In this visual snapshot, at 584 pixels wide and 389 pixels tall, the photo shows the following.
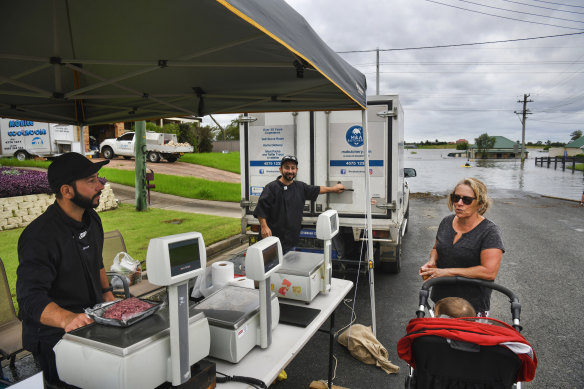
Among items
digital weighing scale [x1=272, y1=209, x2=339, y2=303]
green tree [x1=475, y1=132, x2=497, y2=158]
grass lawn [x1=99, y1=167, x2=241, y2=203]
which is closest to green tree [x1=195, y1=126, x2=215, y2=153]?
grass lawn [x1=99, y1=167, x2=241, y2=203]

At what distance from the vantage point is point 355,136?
5672 millimetres

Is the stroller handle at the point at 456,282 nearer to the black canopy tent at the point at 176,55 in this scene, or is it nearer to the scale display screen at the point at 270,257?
the scale display screen at the point at 270,257

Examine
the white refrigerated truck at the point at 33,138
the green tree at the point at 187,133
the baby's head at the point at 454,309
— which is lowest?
the baby's head at the point at 454,309

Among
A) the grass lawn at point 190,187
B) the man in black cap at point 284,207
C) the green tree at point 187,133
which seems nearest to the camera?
the man in black cap at point 284,207

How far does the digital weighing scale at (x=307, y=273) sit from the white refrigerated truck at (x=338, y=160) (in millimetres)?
2446

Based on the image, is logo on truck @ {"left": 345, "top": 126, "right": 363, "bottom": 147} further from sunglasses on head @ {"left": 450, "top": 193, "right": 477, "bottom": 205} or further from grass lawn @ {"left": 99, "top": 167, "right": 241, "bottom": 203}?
grass lawn @ {"left": 99, "top": 167, "right": 241, "bottom": 203}

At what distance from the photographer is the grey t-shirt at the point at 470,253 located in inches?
114

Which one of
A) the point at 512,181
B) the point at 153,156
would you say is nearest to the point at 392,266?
the point at 153,156

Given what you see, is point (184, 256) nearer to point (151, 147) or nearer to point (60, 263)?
point (60, 263)

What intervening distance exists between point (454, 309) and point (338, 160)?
3597 millimetres

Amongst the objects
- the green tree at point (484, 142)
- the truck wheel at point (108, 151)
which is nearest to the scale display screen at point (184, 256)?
the truck wheel at point (108, 151)

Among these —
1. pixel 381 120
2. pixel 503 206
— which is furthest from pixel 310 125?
pixel 503 206

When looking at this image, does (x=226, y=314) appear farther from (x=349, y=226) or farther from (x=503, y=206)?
(x=503, y=206)

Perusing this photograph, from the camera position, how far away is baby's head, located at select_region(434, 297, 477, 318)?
7.96 feet
